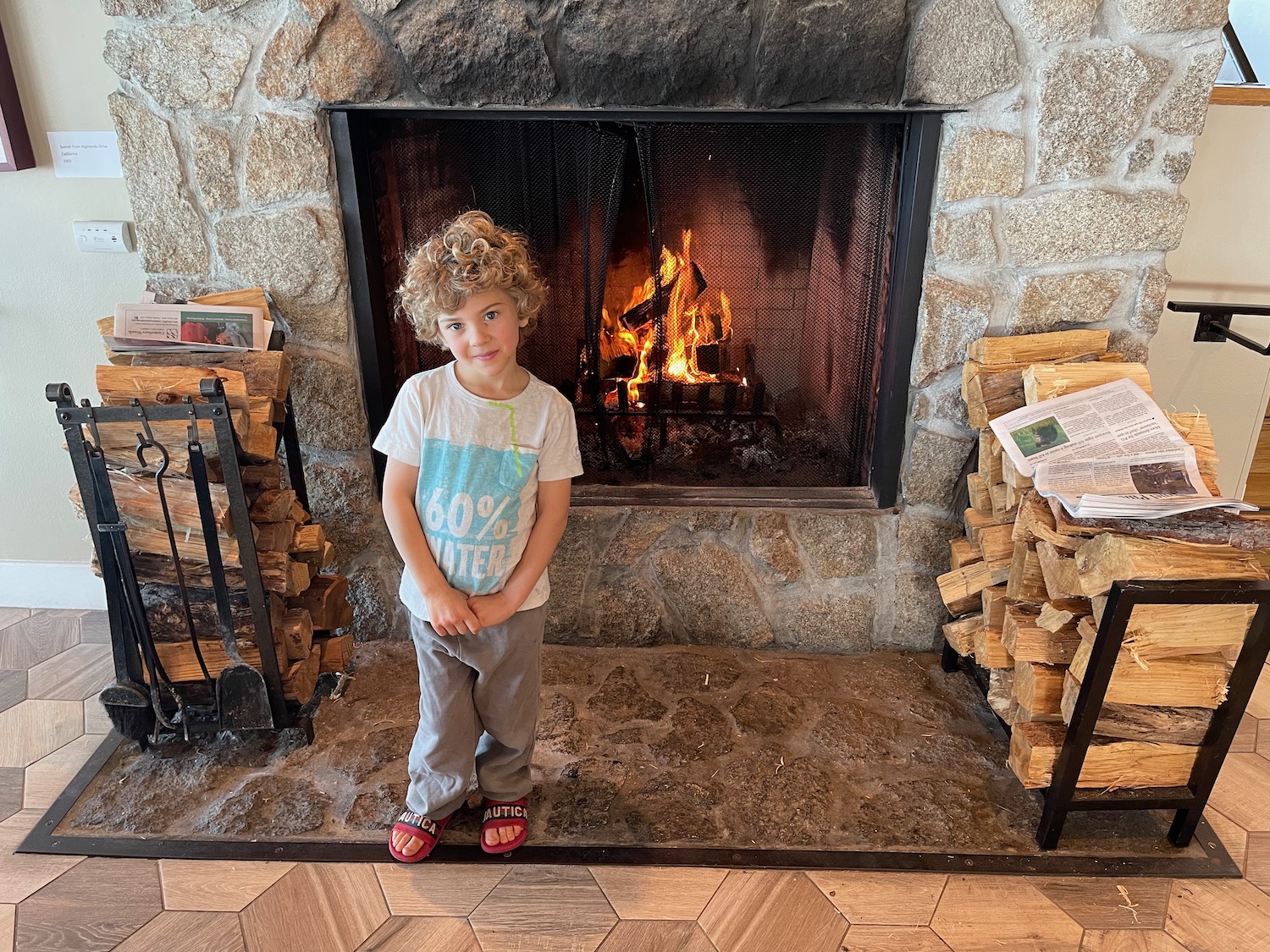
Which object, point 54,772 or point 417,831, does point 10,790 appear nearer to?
point 54,772

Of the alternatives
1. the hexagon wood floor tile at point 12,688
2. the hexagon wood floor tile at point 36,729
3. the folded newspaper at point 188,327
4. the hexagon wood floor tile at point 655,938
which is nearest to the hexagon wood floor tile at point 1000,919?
the hexagon wood floor tile at point 655,938

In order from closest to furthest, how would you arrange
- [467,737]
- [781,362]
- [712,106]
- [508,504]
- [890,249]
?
[508,504] → [467,737] → [712,106] → [890,249] → [781,362]

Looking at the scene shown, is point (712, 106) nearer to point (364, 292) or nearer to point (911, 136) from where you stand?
point (911, 136)

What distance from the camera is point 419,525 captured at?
1409mm

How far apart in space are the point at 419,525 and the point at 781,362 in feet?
3.37

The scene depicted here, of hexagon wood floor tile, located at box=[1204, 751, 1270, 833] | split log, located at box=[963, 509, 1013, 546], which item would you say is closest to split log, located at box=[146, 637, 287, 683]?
split log, located at box=[963, 509, 1013, 546]

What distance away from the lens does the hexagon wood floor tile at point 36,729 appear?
180cm

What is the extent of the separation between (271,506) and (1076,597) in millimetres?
1474

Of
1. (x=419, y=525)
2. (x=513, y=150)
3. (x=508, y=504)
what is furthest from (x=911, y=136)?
(x=419, y=525)

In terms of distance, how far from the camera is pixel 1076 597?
4.94 feet

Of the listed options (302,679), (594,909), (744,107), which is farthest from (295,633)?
(744,107)

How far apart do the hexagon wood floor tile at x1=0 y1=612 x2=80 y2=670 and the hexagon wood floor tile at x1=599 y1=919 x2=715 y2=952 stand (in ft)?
5.07

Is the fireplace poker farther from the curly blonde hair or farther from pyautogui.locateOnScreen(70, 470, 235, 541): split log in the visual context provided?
the curly blonde hair

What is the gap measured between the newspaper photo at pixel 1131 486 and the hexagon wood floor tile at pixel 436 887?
1.16m
